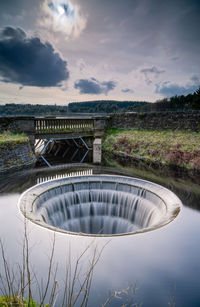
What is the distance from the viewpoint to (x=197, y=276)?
5.65 metres

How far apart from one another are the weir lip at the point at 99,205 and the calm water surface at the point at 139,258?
2.60ft

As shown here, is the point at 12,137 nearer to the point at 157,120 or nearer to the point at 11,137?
the point at 11,137

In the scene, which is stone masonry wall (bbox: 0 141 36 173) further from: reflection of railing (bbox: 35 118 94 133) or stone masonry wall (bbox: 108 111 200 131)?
stone masonry wall (bbox: 108 111 200 131)

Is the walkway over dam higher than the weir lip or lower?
higher

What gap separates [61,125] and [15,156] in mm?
7140

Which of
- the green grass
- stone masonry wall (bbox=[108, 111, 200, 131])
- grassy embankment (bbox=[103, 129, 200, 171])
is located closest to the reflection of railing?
the green grass

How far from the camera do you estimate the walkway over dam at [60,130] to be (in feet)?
63.1

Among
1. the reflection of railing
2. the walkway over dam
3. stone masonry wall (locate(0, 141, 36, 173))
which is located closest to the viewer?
stone masonry wall (locate(0, 141, 36, 173))

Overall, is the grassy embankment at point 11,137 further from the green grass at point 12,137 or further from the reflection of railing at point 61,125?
the reflection of railing at point 61,125

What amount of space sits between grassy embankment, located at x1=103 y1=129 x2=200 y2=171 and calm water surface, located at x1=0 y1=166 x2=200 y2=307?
11102 millimetres

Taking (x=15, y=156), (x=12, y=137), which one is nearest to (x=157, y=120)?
(x=12, y=137)

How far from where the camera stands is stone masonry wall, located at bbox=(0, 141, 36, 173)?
51.3ft

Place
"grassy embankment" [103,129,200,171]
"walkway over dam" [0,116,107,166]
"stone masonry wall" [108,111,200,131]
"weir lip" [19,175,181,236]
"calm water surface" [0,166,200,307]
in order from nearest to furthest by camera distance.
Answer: "calm water surface" [0,166,200,307]
"weir lip" [19,175,181,236]
"grassy embankment" [103,129,200,171]
"walkway over dam" [0,116,107,166]
"stone masonry wall" [108,111,200,131]

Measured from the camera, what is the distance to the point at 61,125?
2238 centimetres
